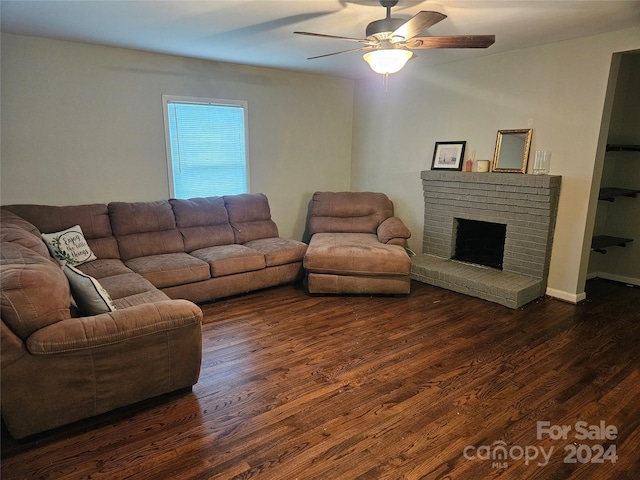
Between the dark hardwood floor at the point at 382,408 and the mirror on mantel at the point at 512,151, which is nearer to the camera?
the dark hardwood floor at the point at 382,408

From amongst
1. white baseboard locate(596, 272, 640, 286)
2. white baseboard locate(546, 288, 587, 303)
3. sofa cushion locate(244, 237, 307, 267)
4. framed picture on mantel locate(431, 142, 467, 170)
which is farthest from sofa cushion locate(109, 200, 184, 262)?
white baseboard locate(596, 272, 640, 286)

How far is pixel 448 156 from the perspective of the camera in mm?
4617

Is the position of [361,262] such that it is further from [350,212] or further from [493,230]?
[493,230]

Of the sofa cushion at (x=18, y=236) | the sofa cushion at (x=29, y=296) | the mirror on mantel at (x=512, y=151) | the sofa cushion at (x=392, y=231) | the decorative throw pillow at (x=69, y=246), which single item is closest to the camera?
the sofa cushion at (x=29, y=296)

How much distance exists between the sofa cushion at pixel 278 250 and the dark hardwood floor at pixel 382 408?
817mm

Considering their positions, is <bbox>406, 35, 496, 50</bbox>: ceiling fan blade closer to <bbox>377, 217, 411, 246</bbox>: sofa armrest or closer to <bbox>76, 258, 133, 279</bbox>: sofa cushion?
<bbox>377, 217, 411, 246</bbox>: sofa armrest

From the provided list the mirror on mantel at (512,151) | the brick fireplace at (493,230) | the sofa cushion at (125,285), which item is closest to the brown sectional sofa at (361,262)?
the brick fireplace at (493,230)

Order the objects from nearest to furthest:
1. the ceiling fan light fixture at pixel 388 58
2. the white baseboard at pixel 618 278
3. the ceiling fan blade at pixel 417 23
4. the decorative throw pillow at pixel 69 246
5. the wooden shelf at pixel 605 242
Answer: the ceiling fan blade at pixel 417 23, the ceiling fan light fixture at pixel 388 58, the decorative throw pillow at pixel 69 246, the wooden shelf at pixel 605 242, the white baseboard at pixel 618 278

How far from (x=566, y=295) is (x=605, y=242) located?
896 mm

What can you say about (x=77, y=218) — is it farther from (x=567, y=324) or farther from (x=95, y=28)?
(x=567, y=324)

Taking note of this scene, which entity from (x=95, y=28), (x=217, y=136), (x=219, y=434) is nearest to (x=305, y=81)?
(x=217, y=136)

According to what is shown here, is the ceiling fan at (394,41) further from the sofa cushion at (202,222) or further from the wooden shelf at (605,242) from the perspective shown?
the wooden shelf at (605,242)

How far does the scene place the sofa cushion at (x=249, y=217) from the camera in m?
4.54

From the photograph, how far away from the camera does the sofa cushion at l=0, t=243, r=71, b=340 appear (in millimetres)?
1834
